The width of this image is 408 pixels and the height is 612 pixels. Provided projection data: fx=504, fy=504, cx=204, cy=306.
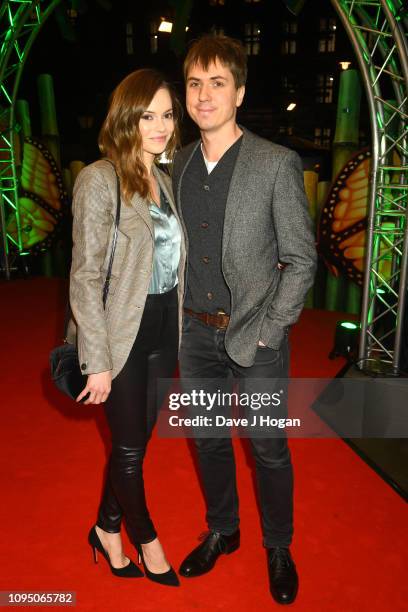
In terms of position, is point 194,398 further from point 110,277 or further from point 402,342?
point 402,342

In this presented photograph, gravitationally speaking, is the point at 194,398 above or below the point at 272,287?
below

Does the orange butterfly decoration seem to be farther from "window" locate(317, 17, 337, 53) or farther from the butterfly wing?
"window" locate(317, 17, 337, 53)

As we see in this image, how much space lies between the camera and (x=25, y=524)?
2584mm

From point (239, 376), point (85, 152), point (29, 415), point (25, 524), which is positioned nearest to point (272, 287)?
point (239, 376)

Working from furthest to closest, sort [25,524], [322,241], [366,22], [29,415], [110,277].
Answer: [322,241] → [366,22] → [29,415] → [25,524] → [110,277]

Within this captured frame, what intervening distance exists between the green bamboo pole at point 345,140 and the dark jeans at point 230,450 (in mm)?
5010

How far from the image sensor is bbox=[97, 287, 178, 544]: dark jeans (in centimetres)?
189

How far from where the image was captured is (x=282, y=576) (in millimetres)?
2135

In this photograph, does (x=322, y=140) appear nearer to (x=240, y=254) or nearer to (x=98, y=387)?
(x=240, y=254)

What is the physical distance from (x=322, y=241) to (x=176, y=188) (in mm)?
5127

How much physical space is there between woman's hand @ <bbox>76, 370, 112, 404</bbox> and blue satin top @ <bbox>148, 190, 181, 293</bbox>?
356 mm

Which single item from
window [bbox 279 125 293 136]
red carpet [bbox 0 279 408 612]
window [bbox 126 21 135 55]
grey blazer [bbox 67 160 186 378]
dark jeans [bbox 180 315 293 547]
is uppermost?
window [bbox 126 21 135 55]

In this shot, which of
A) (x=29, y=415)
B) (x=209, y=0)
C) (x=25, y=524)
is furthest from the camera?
(x=209, y=0)

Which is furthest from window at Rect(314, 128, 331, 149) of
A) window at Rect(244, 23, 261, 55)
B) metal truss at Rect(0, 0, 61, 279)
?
metal truss at Rect(0, 0, 61, 279)
